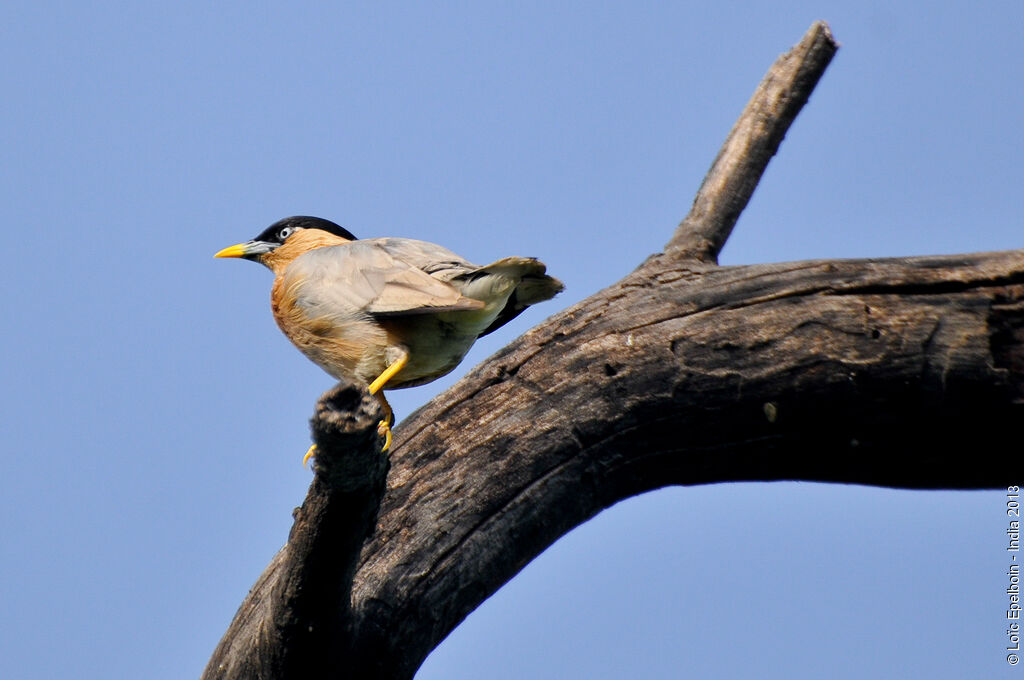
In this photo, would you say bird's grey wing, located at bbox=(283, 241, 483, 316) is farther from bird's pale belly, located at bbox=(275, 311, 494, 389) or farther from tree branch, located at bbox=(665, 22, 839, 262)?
tree branch, located at bbox=(665, 22, 839, 262)

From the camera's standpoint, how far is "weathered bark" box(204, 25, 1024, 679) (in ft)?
11.6

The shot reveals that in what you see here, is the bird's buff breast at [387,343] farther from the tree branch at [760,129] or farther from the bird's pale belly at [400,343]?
the tree branch at [760,129]

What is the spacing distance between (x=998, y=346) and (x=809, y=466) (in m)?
0.80

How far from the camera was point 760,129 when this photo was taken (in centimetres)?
453

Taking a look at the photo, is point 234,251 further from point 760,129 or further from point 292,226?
point 760,129

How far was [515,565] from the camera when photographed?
377 cm

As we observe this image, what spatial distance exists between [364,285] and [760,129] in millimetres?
2005

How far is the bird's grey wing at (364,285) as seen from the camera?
4520mm

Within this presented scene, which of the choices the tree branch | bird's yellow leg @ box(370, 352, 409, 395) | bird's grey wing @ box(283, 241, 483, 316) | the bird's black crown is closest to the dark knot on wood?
bird's grey wing @ box(283, 241, 483, 316)

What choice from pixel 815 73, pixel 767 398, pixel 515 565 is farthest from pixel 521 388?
pixel 815 73

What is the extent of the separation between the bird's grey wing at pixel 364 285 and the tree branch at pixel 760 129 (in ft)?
3.85

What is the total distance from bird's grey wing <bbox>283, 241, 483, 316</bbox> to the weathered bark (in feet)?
2.18

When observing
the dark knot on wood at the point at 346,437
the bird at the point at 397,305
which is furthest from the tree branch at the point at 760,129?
the dark knot on wood at the point at 346,437

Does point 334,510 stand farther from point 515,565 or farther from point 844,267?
point 844,267
